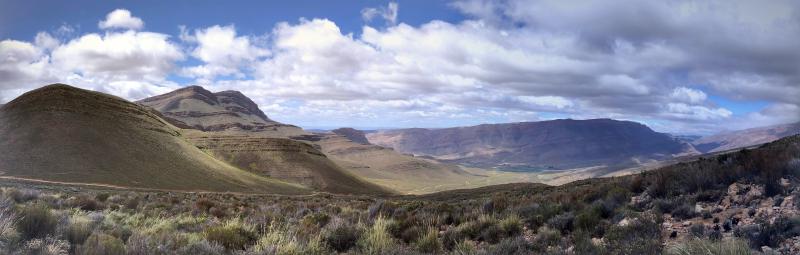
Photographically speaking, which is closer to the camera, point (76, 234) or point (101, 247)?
point (101, 247)

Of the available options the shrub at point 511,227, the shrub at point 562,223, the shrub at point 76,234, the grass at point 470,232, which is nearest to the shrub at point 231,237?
the grass at point 470,232

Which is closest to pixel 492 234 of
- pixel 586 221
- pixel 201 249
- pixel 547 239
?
pixel 547 239

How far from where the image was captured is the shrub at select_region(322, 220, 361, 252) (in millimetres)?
8953

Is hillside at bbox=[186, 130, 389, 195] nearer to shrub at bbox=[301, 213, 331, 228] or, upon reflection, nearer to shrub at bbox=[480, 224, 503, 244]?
shrub at bbox=[301, 213, 331, 228]

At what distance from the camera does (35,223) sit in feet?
24.8

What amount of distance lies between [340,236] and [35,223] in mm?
5040

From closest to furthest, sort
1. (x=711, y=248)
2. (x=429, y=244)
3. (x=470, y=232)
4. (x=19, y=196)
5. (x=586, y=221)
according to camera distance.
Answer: (x=711, y=248)
(x=429, y=244)
(x=586, y=221)
(x=470, y=232)
(x=19, y=196)

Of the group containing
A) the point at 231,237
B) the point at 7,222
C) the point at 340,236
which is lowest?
the point at 340,236

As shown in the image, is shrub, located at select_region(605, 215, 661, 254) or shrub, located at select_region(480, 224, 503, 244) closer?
shrub, located at select_region(605, 215, 661, 254)

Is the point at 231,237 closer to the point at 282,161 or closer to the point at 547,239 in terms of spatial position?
the point at 547,239

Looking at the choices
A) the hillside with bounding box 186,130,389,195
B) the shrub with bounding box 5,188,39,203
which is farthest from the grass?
the hillside with bounding box 186,130,389,195

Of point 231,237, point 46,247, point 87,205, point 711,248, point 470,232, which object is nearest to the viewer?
point 711,248

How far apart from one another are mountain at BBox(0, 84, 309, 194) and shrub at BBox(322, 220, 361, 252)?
71151mm

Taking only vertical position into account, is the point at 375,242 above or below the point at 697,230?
below
